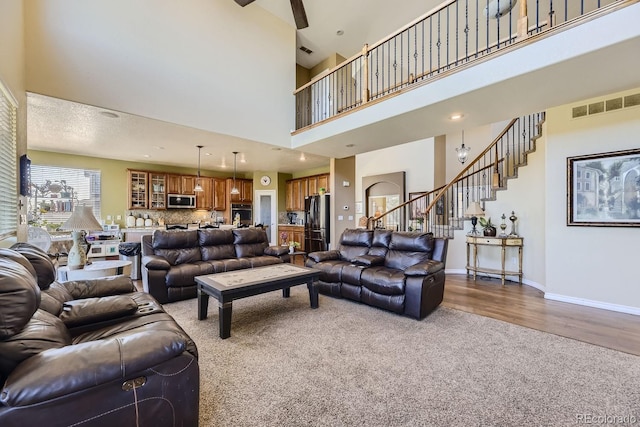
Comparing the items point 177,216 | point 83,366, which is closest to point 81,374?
point 83,366

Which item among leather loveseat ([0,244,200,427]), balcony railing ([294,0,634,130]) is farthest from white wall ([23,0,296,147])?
leather loveseat ([0,244,200,427])

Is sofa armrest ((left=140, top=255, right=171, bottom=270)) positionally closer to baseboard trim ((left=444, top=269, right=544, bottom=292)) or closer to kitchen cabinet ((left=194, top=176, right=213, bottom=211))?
kitchen cabinet ((left=194, top=176, right=213, bottom=211))

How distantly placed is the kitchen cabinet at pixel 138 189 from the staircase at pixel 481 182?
5.75m

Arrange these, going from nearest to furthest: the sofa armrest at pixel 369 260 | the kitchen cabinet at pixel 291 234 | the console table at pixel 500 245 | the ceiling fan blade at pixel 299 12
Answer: the sofa armrest at pixel 369 260 < the ceiling fan blade at pixel 299 12 < the console table at pixel 500 245 < the kitchen cabinet at pixel 291 234

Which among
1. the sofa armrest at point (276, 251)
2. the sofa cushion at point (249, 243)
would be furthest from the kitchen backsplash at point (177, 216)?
the sofa armrest at point (276, 251)

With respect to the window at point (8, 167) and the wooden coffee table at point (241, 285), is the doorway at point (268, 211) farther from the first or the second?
the window at point (8, 167)

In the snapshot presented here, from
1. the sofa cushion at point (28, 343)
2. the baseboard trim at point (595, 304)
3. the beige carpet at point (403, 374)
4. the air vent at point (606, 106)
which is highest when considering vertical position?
the air vent at point (606, 106)

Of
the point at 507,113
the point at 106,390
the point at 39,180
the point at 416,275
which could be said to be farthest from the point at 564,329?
the point at 39,180

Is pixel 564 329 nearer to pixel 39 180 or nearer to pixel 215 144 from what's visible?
pixel 215 144

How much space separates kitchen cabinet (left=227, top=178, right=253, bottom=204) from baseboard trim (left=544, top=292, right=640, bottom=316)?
7.78 metres

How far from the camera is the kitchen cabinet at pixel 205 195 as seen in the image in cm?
801

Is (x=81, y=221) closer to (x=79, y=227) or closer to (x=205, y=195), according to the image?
(x=79, y=227)

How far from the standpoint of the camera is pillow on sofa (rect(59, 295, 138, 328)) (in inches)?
68.7

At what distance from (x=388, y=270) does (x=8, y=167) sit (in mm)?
4098
